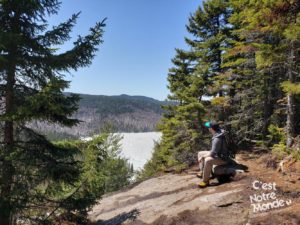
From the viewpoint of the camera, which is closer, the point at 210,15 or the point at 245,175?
the point at 245,175

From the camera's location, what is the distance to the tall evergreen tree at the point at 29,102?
8258 millimetres

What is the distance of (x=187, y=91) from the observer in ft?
64.0

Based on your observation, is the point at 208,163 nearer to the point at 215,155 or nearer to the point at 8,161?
the point at 215,155

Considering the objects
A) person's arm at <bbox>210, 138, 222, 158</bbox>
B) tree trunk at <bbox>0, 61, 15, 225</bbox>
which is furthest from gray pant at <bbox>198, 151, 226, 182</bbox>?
tree trunk at <bbox>0, 61, 15, 225</bbox>

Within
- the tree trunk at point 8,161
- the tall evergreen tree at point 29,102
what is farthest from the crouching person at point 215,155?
the tree trunk at point 8,161

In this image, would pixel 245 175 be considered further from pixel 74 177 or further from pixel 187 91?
pixel 187 91

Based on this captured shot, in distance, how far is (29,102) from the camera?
817 cm

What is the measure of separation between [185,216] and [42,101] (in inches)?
188

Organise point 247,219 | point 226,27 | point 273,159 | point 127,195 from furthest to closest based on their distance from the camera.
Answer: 1. point 226,27
2. point 127,195
3. point 273,159
4. point 247,219

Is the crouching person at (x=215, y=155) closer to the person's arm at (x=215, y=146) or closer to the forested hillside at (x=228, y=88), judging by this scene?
the person's arm at (x=215, y=146)

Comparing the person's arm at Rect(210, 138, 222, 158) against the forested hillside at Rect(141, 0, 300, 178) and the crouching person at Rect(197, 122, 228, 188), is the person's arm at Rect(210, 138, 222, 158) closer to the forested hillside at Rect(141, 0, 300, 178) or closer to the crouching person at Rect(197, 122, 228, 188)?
the crouching person at Rect(197, 122, 228, 188)

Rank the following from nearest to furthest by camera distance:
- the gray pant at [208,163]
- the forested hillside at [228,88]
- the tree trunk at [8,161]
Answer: the tree trunk at [8,161] → the gray pant at [208,163] → the forested hillside at [228,88]

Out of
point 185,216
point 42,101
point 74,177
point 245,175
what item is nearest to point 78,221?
point 74,177

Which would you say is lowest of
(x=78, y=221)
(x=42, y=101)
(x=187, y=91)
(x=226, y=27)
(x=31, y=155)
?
(x=78, y=221)
